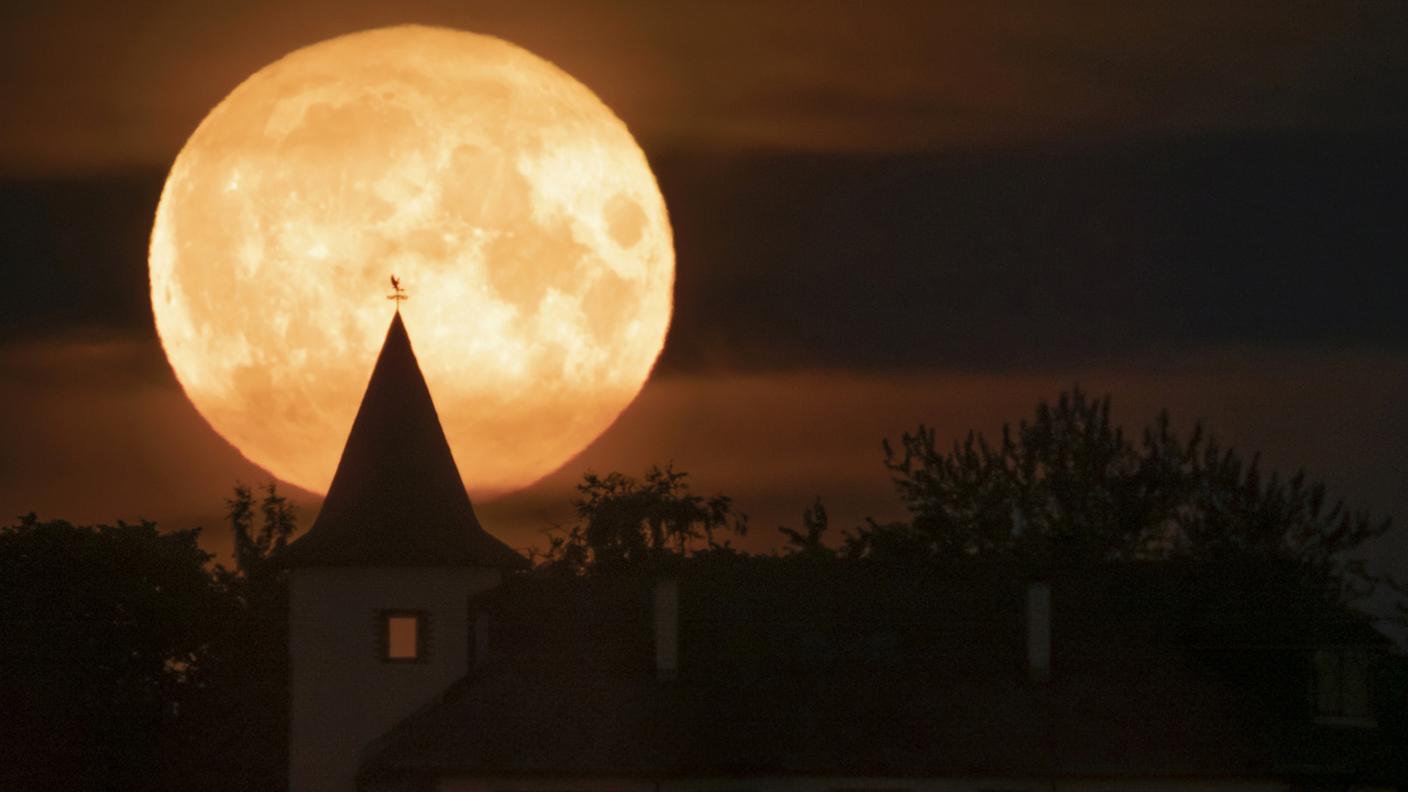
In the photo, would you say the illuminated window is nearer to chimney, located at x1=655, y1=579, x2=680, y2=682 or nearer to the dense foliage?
chimney, located at x1=655, y1=579, x2=680, y2=682

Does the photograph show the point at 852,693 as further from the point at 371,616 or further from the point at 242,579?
the point at 242,579

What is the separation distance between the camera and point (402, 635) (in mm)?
68000

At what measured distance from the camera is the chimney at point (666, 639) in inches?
2601

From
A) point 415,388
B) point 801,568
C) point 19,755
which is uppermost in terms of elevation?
point 415,388

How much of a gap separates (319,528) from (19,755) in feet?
80.6

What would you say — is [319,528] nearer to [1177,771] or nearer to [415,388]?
[415,388]

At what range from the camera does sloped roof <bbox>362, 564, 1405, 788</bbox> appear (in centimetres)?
5969

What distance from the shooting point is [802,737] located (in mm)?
61250

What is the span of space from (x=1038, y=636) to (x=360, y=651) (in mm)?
17284

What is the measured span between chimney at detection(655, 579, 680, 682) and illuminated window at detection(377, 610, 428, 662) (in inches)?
245

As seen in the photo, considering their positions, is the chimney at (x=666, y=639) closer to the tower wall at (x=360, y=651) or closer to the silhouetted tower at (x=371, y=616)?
the silhouetted tower at (x=371, y=616)

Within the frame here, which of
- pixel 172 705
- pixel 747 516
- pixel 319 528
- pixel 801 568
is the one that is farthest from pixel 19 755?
pixel 747 516

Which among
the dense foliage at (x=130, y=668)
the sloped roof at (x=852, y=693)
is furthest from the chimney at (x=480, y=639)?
the dense foliage at (x=130, y=668)

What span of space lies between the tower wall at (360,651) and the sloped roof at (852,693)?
4.05ft
